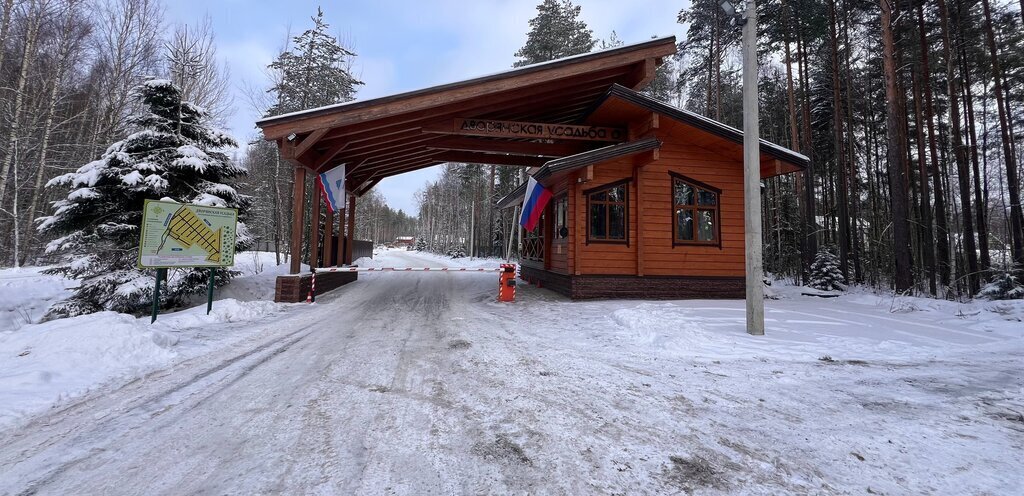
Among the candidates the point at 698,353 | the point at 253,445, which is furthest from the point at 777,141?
the point at 253,445

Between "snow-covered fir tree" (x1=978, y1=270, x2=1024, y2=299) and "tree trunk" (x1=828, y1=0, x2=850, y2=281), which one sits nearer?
A: "snow-covered fir tree" (x1=978, y1=270, x2=1024, y2=299)

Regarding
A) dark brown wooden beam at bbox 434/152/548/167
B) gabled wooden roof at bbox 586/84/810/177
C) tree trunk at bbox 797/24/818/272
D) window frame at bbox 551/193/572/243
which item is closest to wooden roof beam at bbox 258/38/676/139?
gabled wooden roof at bbox 586/84/810/177

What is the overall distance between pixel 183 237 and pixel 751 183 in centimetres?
965

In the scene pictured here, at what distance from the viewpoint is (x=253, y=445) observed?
102 inches

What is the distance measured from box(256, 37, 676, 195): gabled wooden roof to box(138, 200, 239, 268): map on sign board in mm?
2204

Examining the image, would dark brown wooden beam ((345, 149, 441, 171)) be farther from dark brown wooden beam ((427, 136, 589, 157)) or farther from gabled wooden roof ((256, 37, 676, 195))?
dark brown wooden beam ((427, 136, 589, 157))

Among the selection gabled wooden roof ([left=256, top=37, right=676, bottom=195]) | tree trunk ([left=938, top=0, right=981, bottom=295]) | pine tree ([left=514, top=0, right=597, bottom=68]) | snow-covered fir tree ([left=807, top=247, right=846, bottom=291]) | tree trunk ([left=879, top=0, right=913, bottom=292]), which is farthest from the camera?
pine tree ([left=514, top=0, right=597, bottom=68])

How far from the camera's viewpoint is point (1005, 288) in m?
9.74

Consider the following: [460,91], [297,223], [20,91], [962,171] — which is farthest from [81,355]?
[962,171]

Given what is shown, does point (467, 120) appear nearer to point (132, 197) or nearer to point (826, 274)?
point (132, 197)

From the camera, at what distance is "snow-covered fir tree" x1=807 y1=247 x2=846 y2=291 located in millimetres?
13766

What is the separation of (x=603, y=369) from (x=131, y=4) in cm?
2406

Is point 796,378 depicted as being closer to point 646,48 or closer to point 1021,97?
point 646,48

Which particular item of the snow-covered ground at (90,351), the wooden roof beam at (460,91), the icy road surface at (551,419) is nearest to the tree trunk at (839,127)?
the wooden roof beam at (460,91)
